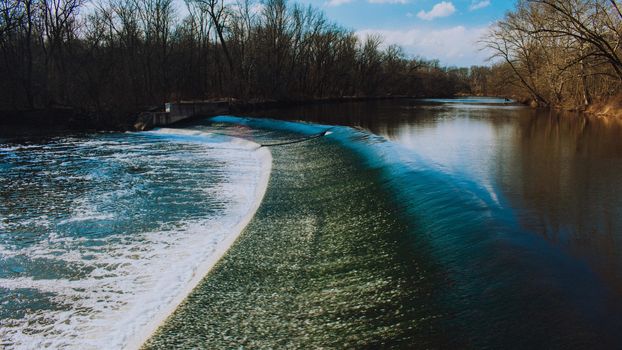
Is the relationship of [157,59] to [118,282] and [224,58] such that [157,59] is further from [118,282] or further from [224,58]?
[118,282]

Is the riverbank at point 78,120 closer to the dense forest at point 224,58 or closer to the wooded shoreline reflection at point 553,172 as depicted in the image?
the dense forest at point 224,58

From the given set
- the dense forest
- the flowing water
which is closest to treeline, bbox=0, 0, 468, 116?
the dense forest

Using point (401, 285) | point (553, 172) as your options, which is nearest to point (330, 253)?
point (401, 285)

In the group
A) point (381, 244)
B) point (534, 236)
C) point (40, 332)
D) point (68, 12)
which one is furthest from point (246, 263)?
point (68, 12)

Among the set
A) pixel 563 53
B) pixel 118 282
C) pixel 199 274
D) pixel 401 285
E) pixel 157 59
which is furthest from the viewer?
pixel 157 59

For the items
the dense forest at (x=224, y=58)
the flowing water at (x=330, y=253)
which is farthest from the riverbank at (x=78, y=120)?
the flowing water at (x=330, y=253)

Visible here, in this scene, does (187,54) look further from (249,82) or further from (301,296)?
(301,296)

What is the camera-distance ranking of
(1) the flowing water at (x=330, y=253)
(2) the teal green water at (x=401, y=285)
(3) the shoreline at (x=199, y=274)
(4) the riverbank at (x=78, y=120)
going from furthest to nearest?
(4) the riverbank at (x=78, y=120), (3) the shoreline at (x=199, y=274), (1) the flowing water at (x=330, y=253), (2) the teal green water at (x=401, y=285)
